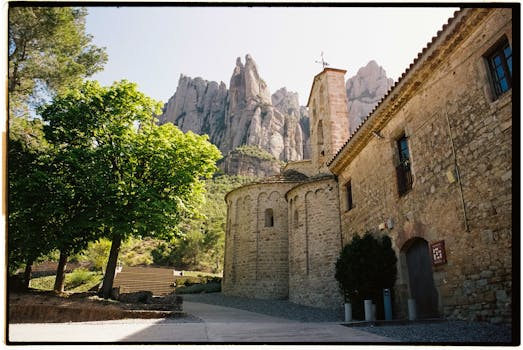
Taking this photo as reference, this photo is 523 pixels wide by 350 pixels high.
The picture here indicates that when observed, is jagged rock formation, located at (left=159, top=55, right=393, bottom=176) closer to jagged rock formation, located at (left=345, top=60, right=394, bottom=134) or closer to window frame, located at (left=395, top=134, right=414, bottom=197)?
jagged rock formation, located at (left=345, top=60, right=394, bottom=134)

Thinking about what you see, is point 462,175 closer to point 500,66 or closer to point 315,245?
point 500,66

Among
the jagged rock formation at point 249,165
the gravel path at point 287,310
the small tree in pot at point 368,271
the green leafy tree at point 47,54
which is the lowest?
the gravel path at point 287,310

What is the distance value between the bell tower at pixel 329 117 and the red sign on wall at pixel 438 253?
11.9m

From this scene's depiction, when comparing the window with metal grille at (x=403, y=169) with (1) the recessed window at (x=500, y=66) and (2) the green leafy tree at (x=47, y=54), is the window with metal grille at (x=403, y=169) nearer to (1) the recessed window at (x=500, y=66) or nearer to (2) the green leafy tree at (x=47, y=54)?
(1) the recessed window at (x=500, y=66)

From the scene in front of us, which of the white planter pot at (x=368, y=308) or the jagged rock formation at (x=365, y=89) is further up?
the jagged rock formation at (x=365, y=89)

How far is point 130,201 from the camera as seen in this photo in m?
11.5

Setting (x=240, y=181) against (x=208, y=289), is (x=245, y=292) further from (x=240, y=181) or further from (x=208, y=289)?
(x=240, y=181)

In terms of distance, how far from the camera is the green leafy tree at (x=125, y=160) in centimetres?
1116

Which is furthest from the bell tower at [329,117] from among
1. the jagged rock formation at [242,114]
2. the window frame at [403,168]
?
the jagged rock formation at [242,114]

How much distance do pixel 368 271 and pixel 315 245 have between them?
5943 mm

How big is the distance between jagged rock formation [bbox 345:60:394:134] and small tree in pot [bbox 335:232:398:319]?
8061 cm

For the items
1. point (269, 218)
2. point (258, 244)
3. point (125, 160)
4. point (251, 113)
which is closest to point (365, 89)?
point (251, 113)

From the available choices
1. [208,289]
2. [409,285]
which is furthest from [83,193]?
[208,289]

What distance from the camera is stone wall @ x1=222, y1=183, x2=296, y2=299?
759 inches
